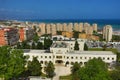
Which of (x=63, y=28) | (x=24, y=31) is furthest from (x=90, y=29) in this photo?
(x=24, y=31)

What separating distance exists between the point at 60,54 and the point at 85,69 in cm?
517

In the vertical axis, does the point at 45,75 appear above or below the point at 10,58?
below

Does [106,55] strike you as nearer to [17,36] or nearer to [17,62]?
[17,62]

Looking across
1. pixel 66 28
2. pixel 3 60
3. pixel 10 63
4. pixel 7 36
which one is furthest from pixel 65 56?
pixel 66 28

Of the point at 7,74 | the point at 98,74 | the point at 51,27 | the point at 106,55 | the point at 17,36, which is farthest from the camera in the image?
the point at 51,27

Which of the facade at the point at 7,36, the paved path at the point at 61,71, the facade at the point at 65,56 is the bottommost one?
the paved path at the point at 61,71

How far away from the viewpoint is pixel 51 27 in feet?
89.9

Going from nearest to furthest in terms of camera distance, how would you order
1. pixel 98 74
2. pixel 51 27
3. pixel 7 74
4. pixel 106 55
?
pixel 98 74 < pixel 7 74 < pixel 106 55 < pixel 51 27

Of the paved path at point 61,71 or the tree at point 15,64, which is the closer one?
the tree at point 15,64

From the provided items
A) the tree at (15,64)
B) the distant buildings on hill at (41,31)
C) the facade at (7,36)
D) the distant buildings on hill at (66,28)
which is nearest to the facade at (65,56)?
the tree at (15,64)

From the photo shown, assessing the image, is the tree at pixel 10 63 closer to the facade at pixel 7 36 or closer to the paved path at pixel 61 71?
the paved path at pixel 61 71

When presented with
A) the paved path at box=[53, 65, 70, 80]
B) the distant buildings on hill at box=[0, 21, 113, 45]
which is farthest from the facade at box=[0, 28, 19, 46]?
the paved path at box=[53, 65, 70, 80]

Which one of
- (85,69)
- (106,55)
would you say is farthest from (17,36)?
(85,69)

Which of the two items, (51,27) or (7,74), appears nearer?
(7,74)
